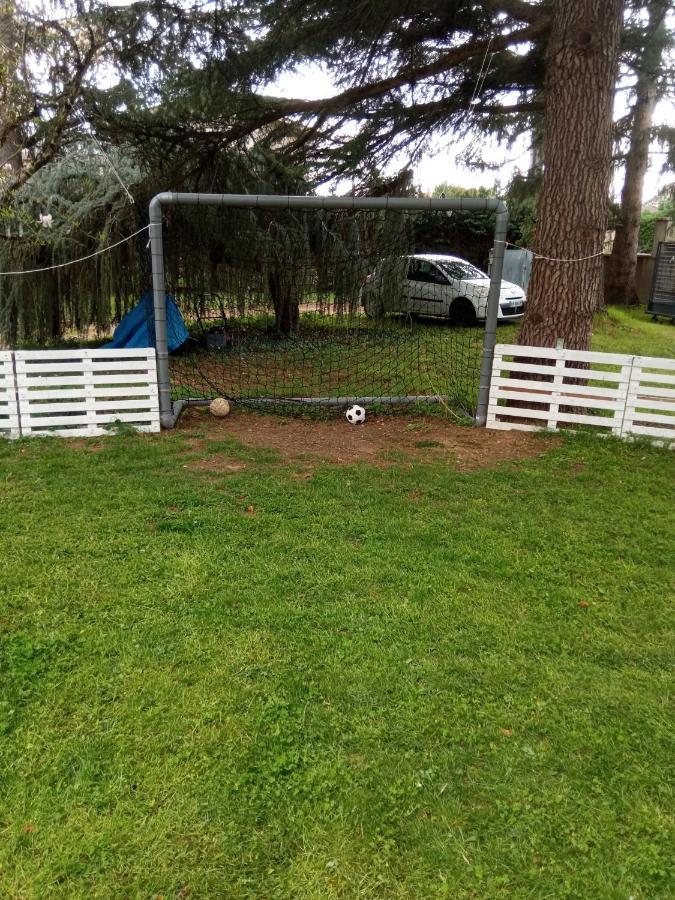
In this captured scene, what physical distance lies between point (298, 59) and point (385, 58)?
1027 mm

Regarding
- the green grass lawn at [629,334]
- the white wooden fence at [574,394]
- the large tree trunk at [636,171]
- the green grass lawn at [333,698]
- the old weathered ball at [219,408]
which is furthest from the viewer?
the green grass lawn at [629,334]

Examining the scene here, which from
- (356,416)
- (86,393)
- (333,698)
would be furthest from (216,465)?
(333,698)

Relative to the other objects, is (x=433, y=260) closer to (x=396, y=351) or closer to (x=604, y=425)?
(x=396, y=351)

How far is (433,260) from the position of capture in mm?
11414

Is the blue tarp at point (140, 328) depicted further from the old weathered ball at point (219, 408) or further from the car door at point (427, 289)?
the car door at point (427, 289)

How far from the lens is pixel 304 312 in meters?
8.73

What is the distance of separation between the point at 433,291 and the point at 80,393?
7162 millimetres

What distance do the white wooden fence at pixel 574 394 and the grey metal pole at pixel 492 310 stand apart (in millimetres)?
75

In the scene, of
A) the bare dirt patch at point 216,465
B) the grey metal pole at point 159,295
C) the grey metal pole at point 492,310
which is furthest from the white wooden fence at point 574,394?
the grey metal pole at point 159,295

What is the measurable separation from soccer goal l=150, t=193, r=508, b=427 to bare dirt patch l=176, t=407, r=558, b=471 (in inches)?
23.3

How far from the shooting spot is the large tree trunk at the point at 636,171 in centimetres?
709

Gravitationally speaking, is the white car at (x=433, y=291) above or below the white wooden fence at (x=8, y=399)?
above

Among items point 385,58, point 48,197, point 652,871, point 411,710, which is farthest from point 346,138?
point 652,871

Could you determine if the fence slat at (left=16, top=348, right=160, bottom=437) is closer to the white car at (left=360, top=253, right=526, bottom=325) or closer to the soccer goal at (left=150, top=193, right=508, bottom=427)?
the soccer goal at (left=150, top=193, right=508, bottom=427)
